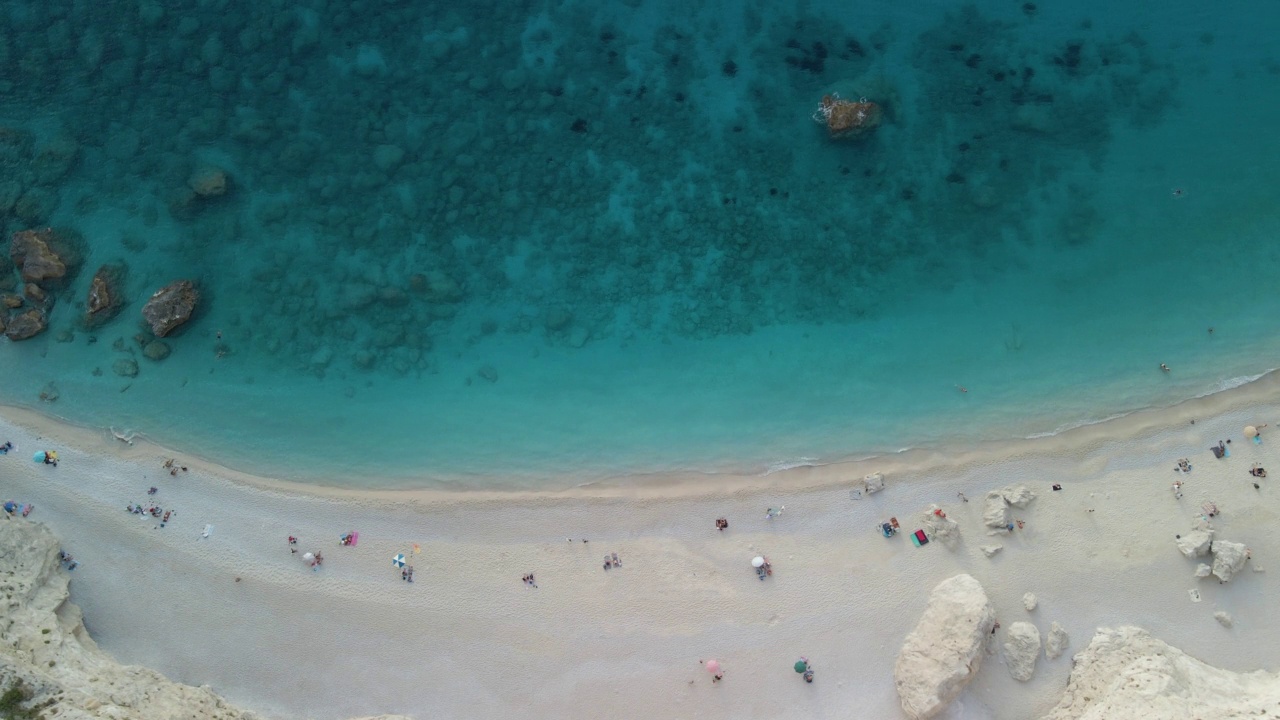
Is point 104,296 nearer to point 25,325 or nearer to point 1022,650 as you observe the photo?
point 25,325

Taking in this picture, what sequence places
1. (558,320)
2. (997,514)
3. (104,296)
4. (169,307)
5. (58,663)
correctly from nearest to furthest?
(58,663)
(997,514)
(169,307)
(104,296)
(558,320)

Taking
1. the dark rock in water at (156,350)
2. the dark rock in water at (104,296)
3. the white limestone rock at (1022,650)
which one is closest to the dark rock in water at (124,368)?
the dark rock in water at (156,350)

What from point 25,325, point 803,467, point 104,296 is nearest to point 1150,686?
point 803,467

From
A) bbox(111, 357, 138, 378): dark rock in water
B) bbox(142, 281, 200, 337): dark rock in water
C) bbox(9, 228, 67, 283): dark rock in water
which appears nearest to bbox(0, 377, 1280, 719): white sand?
bbox(111, 357, 138, 378): dark rock in water

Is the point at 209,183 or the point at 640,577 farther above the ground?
the point at 209,183

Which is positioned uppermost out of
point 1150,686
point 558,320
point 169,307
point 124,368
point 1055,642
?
point 169,307

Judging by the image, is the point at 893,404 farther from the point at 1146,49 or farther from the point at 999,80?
the point at 1146,49

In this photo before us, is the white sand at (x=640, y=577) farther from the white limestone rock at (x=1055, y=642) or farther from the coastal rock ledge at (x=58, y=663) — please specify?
the coastal rock ledge at (x=58, y=663)
